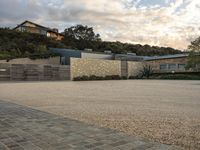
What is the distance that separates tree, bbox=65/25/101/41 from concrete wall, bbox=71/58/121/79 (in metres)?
24.0

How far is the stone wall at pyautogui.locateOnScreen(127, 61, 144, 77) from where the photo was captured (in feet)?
98.8

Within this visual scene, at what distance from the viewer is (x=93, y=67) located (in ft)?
86.5

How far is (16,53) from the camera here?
31078 millimetres

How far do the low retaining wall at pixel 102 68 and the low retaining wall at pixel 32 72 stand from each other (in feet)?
3.24

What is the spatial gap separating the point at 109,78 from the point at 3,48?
634 inches

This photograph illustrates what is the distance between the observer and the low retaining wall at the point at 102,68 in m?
24.9

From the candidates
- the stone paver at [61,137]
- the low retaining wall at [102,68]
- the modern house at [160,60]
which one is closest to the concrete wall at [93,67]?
the low retaining wall at [102,68]

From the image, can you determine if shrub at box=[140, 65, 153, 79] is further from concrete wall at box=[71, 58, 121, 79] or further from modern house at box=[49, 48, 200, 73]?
concrete wall at box=[71, 58, 121, 79]

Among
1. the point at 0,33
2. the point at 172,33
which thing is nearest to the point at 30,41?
the point at 0,33

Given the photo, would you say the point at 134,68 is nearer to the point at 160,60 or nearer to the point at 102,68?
the point at 160,60

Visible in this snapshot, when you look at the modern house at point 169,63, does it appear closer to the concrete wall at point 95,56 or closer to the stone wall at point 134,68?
the stone wall at point 134,68

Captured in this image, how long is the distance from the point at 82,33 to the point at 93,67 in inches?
1072

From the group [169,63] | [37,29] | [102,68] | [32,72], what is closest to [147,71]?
[169,63]

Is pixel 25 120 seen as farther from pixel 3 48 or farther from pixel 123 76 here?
pixel 3 48
